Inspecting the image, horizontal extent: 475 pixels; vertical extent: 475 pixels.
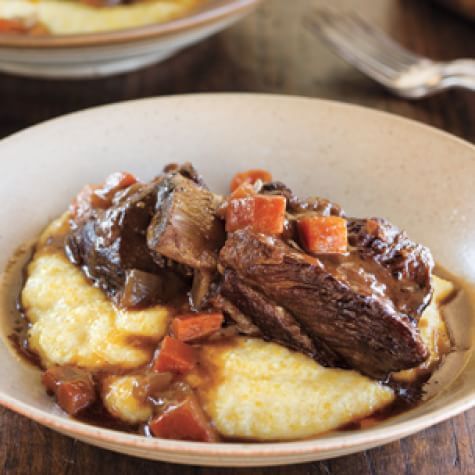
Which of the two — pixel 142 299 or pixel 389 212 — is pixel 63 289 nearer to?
pixel 142 299

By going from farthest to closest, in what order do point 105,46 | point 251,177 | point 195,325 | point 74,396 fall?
point 105,46 → point 251,177 → point 195,325 → point 74,396

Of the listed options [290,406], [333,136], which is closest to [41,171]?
[333,136]

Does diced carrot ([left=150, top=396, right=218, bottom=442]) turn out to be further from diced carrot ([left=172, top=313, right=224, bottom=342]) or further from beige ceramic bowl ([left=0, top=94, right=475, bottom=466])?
beige ceramic bowl ([left=0, top=94, right=475, bottom=466])

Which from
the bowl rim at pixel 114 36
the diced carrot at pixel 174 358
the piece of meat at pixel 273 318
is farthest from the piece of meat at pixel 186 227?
the bowl rim at pixel 114 36

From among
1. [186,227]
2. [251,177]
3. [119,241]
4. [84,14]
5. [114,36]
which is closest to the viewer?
[186,227]

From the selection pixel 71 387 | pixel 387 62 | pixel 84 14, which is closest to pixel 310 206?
pixel 71 387

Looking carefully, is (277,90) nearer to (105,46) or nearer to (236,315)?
(105,46)
